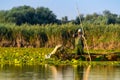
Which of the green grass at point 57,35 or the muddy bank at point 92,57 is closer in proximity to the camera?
the muddy bank at point 92,57

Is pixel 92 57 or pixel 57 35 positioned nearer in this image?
pixel 92 57

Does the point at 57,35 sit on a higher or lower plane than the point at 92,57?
higher

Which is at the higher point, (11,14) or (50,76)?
(11,14)

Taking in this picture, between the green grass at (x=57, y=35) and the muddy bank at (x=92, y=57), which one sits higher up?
the green grass at (x=57, y=35)

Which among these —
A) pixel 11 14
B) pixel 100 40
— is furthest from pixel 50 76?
pixel 11 14

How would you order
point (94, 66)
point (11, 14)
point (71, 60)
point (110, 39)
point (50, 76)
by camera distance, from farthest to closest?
point (11, 14) → point (110, 39) → point (71, 60) → point (94, 66) → point (50, 76)

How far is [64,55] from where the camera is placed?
31578mm

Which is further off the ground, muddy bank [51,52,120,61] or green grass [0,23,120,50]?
green grass [0,23,120,50]

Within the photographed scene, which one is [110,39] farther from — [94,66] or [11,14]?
[11,14]

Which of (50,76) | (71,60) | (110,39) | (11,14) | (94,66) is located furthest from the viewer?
(11,14)

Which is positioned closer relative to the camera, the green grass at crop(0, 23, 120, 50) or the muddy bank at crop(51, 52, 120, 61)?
the muddy bank at crop(51, 52, 120, 61)

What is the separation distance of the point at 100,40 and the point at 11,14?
34084 millimetres

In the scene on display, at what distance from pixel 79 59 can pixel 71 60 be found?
0.46 metres

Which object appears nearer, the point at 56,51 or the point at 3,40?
the point at 56,51
